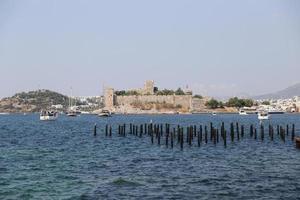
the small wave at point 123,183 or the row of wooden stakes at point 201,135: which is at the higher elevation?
the row of wooden stakes at point 201,135

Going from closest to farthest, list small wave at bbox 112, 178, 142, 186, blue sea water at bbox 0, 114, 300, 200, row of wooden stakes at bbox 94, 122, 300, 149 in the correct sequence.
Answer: blue sea water at bbox 0, 114, 300, 200 < small wave at bbox 112, 178, 142, 186 < row of wooden stakes at bbox 94, 122, 300, 149

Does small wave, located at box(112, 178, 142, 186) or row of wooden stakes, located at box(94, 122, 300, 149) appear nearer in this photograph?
small wave, located at box(112, 178, 142, 186)

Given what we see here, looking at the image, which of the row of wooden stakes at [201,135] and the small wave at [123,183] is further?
the row of wooden stakes at [201,135]

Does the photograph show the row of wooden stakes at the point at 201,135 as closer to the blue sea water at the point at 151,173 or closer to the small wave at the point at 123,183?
the blue sea water at the point at 151,173

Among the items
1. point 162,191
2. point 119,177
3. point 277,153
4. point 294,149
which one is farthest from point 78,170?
point 294,149

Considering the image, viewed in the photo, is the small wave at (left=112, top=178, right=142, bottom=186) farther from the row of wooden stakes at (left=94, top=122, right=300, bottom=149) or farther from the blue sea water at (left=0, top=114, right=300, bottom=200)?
the row of wooden stakes at (left=94, top=122, right=300, bottom=149)

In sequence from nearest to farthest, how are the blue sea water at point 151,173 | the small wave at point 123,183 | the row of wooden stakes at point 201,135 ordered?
the blue sea water at point 151,173
the small wave at point 123,183
the row of wooden stakes at point 201,135

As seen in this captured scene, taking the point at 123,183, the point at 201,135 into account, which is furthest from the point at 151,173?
the point at 201,135

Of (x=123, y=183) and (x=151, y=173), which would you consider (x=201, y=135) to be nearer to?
(x=151, y=173)

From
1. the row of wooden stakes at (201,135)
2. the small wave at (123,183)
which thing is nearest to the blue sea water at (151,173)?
the small wave at (123,183)

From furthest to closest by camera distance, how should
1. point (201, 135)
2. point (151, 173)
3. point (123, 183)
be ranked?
1. point (201, 135)
2. point (151, 173)
3. point (123, 183)

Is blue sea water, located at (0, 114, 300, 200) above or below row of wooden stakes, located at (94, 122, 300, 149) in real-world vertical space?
below

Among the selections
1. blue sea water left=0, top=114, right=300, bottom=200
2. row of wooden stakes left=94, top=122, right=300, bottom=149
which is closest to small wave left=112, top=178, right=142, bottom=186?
blue sea water left=0, top=114, right=300, bottom=200

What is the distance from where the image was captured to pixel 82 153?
4356 centimetres
